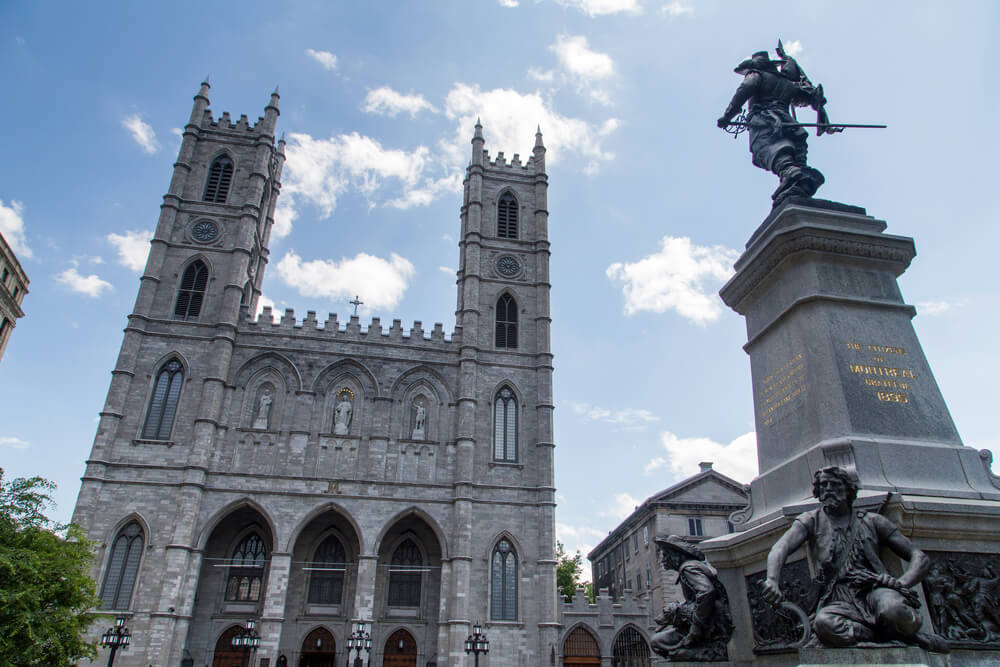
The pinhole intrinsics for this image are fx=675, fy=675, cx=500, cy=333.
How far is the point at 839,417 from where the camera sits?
5.27 m

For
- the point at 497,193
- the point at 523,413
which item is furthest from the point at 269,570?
the point at 497,193

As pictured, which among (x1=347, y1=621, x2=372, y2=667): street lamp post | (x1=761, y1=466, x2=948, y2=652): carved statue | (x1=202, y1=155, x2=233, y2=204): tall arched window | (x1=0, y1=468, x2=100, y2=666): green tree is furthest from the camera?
(x1=202, y1=155, x2=233, y2=204): tall arched window

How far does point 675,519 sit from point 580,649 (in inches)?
342

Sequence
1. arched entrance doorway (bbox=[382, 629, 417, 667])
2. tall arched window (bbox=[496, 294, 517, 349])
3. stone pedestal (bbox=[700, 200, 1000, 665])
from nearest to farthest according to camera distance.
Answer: stone pedestal (bbox=[700, 200, 1000, 665]) → arched entrance doorway (bbox=[382, 629, 417, 667]) → tall arched window (bbox=[496, 294, 517, 349])

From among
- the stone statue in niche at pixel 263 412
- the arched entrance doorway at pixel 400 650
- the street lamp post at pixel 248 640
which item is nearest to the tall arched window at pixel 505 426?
the arched entrance doorway at pixel 400 650

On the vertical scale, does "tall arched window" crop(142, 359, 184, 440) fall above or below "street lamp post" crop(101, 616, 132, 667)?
above

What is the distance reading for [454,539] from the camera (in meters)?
27.5

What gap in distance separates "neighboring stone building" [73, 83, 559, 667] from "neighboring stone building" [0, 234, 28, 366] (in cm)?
771

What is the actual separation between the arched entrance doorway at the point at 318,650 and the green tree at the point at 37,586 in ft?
30.1

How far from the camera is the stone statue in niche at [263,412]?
28625mm

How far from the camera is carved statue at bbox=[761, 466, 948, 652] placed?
3641 mm

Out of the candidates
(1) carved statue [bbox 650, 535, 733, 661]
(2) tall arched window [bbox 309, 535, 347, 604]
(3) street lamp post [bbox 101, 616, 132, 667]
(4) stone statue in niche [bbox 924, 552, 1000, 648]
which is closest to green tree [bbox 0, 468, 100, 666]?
(3) street lamp post [bbox 101, 616, 132, 667]

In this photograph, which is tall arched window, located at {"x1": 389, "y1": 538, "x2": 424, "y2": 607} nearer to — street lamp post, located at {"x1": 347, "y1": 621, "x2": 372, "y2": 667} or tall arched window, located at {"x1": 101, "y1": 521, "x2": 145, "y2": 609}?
street lamp post, located at {"x1": 347, "y1": 621, "x2": 372, "y2": 667}

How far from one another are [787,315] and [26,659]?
1870cm
